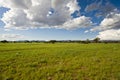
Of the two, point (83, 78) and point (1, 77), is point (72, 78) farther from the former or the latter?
point (1, 77)

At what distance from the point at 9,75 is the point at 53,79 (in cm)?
379

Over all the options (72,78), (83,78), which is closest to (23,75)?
(72,78)

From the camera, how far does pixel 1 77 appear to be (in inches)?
464

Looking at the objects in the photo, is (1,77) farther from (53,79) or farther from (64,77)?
(64,77)

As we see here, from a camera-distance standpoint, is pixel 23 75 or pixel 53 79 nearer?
pixel 53 79

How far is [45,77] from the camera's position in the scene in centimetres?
1198

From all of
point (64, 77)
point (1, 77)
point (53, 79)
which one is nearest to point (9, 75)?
point (1, 77)

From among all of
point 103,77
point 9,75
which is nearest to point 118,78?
point 103,77

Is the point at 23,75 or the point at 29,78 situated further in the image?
the point at 23,75

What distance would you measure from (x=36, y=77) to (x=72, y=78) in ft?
9.36

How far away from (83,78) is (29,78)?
13.9ft

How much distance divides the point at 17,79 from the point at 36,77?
4.77 feet

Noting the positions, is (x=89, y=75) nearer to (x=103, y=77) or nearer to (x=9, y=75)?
(x=103, y=77)

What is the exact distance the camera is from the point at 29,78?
11.7m
